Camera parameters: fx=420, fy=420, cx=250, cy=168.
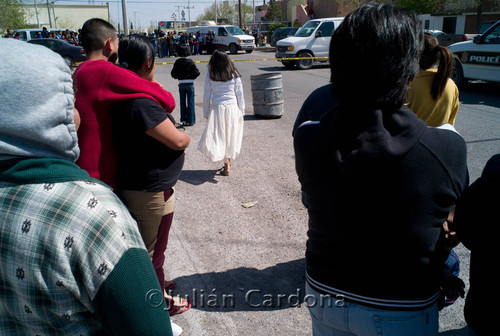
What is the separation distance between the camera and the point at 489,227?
59.4 inches

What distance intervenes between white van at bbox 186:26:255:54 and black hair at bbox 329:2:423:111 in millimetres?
31247

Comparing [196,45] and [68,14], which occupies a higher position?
[68,14]

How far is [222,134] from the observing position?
20.6ft

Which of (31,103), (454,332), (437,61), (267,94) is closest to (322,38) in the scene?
(267,94)

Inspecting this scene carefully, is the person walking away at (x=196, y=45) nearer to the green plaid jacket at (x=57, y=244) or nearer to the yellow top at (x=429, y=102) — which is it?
the yellow top at (x=429, y=102)

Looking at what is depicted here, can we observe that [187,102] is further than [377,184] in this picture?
Yes

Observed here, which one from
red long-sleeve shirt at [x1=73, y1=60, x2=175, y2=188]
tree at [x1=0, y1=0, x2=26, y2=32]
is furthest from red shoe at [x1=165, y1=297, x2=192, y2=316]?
tree at [x1=0, y1=0, x2=26, y2=32]

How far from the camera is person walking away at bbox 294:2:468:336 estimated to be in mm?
1357

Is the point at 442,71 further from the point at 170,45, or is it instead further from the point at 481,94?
the point at 170,45

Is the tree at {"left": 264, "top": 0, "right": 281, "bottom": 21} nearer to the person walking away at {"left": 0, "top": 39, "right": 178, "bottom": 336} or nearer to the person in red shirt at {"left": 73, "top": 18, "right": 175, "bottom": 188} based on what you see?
the person in red shirt at {"left": 73, "top": 18, "right": 175, "bottom": 188}

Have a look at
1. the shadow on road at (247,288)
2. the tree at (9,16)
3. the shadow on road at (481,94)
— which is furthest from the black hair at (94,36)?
the tree at (9,16)

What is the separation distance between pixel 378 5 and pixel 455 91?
1.85 m

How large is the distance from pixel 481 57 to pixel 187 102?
27.3ft

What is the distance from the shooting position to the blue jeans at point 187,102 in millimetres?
9219
